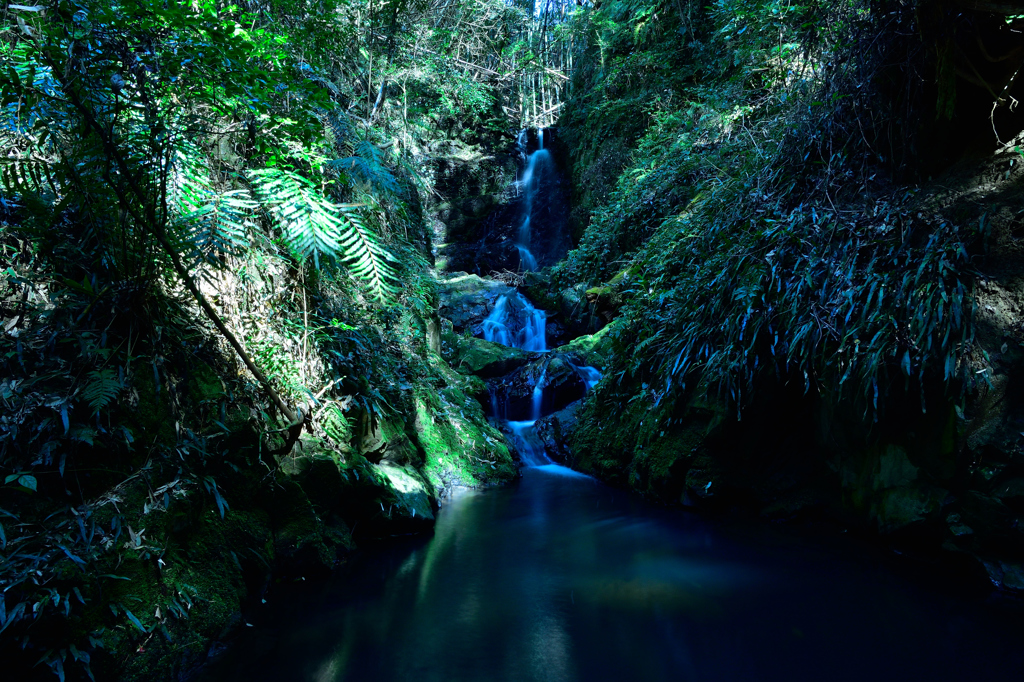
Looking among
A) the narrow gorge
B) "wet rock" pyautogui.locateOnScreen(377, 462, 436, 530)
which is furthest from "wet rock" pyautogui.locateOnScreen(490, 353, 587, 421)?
"wet rock" pyautogui.locateOnScreen(377, 462, 436, 530)

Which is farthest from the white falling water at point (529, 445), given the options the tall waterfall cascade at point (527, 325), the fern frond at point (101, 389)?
the fern frond at point (101, 389)

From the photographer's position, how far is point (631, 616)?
374 centimetres

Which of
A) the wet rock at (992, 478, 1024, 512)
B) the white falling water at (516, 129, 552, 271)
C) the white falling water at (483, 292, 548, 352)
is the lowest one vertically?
the wet rock at (992, 478, 1024, 512)

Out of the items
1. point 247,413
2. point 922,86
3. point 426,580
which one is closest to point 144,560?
point 247,413

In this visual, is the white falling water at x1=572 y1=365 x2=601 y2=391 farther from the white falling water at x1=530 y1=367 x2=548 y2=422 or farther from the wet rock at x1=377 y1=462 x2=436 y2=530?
the wet rock at x1=377 y1=462 x2=436 y2=530

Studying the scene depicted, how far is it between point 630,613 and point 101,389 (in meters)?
3.41

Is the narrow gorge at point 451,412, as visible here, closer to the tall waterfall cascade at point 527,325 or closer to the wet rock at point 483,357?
the tall waterfall cascade at point 527,325

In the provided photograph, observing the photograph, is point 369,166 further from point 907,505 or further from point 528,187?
point 528,187

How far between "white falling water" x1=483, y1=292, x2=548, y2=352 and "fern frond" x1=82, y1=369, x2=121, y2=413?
966 cm

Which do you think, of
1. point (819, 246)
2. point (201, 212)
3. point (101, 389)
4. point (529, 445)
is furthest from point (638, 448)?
point (101, 389)

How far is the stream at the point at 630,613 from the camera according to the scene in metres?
3.17

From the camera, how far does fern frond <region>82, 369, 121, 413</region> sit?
3.00 metres

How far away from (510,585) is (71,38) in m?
4.20

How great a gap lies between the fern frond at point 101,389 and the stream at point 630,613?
5.04 ft
